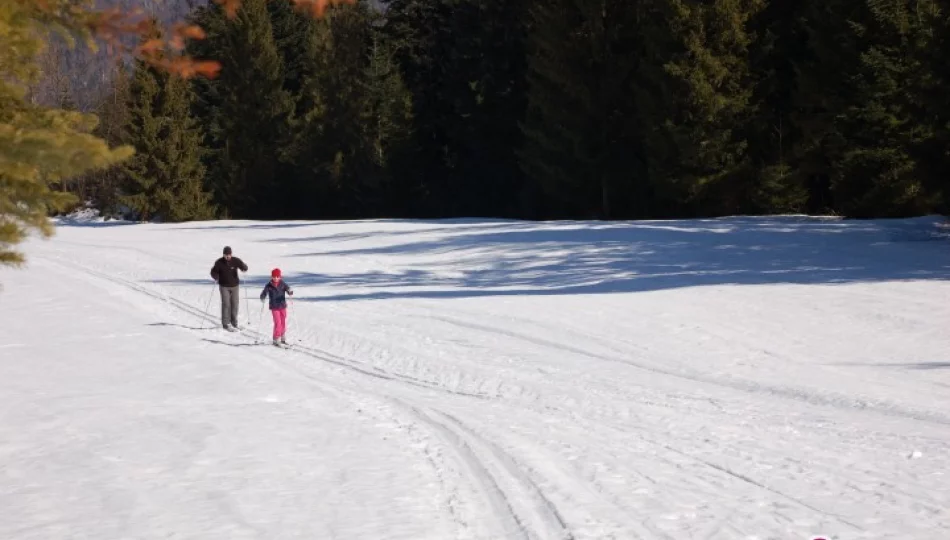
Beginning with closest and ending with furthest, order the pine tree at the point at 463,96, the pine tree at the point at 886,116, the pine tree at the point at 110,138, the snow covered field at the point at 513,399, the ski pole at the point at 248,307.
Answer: the snow covered field at the point at 513,399 → the ski pole at the point at 248,307 → the pine tree at the point at 886,116 → the pine tree at the point at 463,96 → the pine tree at the point at 110,138

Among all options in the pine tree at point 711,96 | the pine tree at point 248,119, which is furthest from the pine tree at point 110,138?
the pine tree at point 711,96

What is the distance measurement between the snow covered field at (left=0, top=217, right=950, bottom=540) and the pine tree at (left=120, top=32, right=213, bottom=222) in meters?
27.2

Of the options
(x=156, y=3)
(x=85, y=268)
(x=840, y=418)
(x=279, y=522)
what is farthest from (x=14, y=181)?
(x=85, y=268)

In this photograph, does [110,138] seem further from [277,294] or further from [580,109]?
[277,294]

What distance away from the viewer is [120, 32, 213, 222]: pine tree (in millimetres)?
56750

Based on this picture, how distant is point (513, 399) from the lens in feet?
46.3

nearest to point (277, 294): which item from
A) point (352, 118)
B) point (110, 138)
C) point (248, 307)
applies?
point (248, 307)

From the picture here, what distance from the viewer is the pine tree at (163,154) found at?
186ft

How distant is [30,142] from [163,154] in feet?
186

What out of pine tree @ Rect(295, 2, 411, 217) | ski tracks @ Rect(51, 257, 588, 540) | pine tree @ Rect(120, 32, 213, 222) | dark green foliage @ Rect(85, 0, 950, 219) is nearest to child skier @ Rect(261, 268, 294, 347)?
ski tracks @ Rect(51, 257, 588, 540)

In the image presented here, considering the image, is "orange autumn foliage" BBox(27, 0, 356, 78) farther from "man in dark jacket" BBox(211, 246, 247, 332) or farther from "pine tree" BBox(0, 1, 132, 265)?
"man in dark jacket" BBox(211, 246, 247, 332)

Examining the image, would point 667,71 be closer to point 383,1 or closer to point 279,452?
point 383,1

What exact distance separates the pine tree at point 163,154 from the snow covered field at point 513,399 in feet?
89.1

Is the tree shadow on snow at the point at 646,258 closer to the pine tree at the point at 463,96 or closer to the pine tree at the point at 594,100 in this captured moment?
the pine tree at the point at 594,100
